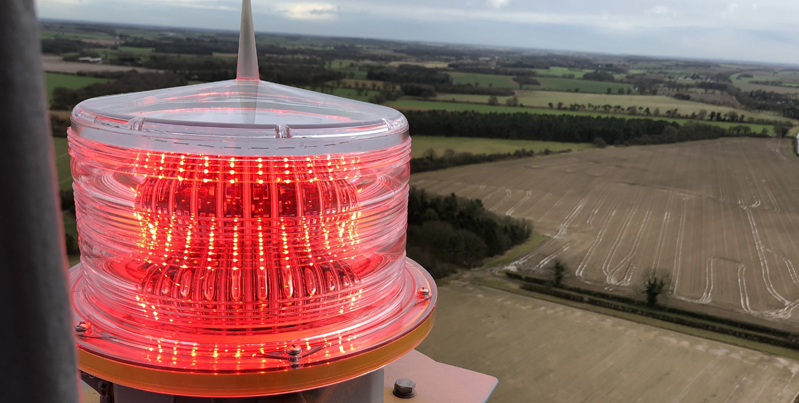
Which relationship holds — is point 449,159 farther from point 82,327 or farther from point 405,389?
point 82,327

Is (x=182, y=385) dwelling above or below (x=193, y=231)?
below

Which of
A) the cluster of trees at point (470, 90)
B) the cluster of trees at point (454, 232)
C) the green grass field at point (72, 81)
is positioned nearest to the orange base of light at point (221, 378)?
the green grass field at point (72, 81)

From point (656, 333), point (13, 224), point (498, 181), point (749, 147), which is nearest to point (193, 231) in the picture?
point (13, 224)

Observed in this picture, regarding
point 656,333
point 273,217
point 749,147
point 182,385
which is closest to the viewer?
point 182,385

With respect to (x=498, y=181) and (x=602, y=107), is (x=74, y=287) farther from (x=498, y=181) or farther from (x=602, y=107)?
(x=602, y=107)

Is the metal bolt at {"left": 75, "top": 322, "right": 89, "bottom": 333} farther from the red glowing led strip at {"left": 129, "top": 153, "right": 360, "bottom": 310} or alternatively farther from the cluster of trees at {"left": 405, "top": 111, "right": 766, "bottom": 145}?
the cluster of trees at {"left": 405, "top": 111, "right": 766, "bottom": 145}

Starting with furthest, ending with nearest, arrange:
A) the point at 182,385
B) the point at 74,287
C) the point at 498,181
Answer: the point at 498,181, the point at 74,287, the point at 182,385

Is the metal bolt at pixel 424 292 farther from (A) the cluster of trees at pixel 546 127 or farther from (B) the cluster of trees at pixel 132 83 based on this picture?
(A) the cluster of trees at pixel 546 127
